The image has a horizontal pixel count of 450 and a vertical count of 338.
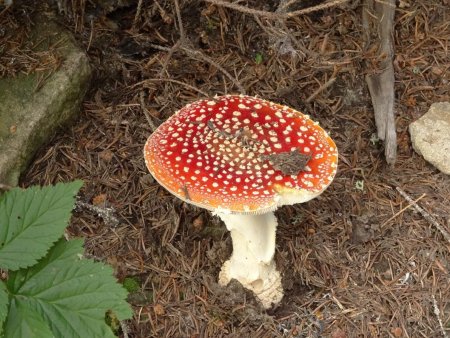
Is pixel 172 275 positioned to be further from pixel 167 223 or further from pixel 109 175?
pixel 109 175

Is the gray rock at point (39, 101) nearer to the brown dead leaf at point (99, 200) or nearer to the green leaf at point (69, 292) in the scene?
the brown dead leaf at point (99, 200)

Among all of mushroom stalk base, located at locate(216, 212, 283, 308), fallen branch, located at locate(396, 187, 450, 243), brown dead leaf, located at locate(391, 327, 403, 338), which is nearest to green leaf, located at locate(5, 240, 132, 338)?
mushroom stalk base, located at locate(216, 212, 283, 308)

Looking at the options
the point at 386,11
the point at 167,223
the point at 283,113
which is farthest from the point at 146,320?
the point at 386,11

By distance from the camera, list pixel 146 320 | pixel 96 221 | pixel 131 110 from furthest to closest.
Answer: pixel 131 110 → pixel 96 221 → pixel 146 320

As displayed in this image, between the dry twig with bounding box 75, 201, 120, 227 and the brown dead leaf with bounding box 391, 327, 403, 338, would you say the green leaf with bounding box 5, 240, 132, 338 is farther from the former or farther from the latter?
the brown dead leaf with bounding box 391, 327, 403, 338

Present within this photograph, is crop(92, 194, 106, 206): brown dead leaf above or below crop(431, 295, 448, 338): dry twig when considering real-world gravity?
above

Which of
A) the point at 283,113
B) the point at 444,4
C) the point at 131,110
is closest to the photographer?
the point at 283,113
